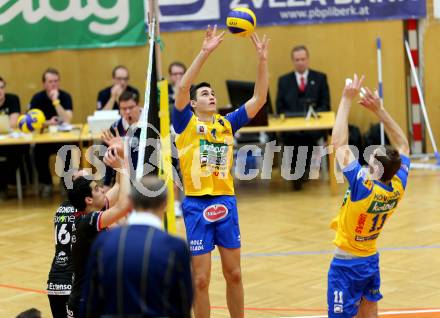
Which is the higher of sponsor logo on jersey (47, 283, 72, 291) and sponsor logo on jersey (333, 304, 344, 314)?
sponsor logo on jersey (47, 283, 72, 291)

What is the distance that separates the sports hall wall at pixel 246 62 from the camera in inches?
667

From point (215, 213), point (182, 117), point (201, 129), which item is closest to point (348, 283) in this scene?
point (215, 213)

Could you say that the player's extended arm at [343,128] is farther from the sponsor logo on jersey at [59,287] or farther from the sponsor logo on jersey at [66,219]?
the sponsor logo on jersey at [59,287]

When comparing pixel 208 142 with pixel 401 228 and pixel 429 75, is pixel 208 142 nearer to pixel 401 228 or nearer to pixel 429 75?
pixel 401 228

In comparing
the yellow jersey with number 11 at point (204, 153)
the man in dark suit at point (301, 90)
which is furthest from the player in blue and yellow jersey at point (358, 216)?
the man in dark suit at point (301, 90)

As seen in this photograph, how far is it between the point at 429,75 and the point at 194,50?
4.46m

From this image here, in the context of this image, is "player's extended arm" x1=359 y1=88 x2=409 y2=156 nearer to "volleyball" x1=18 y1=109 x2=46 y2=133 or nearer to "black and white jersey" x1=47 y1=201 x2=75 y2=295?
"black and white jersey" x1=47 y1=201 x2=75 y2=295

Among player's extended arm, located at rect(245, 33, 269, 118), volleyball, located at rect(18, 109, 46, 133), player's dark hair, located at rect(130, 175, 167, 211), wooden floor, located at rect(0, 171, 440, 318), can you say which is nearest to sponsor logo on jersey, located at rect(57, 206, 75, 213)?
player's extended arm, located at rect(245, 33, 269, 118)

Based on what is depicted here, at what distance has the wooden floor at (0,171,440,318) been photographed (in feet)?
30.1

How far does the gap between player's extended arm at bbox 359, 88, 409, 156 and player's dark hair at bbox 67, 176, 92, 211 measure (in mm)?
2249

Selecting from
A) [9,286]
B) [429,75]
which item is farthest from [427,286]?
[429,75]

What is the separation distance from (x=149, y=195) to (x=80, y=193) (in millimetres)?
2025

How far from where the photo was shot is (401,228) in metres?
12.2

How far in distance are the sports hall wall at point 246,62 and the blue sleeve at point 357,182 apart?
1013 cm
